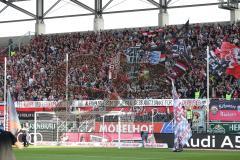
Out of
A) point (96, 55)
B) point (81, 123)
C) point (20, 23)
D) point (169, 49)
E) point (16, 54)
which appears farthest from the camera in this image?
point (20, 23)

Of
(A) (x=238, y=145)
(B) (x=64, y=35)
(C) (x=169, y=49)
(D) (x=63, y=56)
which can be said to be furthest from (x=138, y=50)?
(A) (x=238, y=145)

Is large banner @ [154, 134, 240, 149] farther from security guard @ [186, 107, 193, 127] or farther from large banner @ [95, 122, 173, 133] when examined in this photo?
large banner @ [95, 122, 173, 133]

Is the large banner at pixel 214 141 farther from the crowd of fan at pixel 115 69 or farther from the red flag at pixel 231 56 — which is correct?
the red flag at pixel 231 56

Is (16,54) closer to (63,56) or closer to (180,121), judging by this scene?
(63,56)

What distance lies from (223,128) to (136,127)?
636 centimetres

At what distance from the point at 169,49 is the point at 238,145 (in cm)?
1679

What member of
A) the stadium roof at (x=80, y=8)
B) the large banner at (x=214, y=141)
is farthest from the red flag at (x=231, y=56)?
the stadium roof at (x=80, y=8)

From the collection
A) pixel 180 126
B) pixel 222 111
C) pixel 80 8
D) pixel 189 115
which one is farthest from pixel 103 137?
pixel 80 8

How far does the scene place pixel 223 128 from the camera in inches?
1617

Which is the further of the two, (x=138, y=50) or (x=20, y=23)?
(x=20, y=23)

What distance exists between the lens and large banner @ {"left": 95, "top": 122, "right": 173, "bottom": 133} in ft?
144

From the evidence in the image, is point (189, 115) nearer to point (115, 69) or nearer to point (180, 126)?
point (180, 126)

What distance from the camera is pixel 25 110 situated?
51.9 meters

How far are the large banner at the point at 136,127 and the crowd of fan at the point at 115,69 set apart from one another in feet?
15.5
